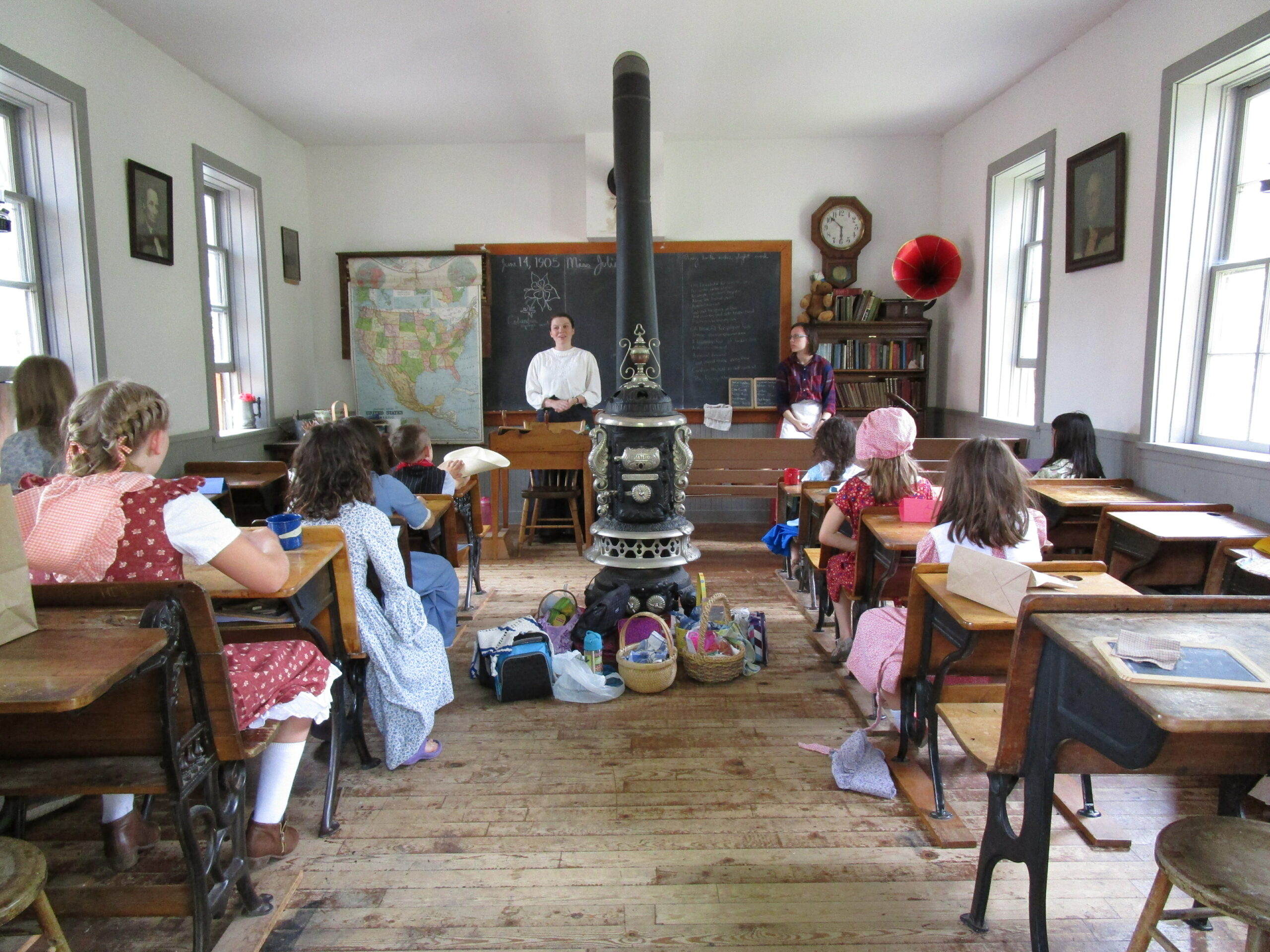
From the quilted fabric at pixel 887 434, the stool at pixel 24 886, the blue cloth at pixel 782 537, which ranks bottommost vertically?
the blue cloth at pixel 782 537

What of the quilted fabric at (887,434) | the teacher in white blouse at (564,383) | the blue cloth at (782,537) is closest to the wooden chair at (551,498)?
the teacher in white blouse at (564,383)

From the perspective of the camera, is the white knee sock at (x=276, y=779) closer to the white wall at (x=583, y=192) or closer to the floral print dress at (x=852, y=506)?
the floral print dress at (x=852, y=506)

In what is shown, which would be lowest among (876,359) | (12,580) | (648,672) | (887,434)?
(648,672)

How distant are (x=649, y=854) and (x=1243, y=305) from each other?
366 centimetres

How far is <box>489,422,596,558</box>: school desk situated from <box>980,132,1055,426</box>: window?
303cm

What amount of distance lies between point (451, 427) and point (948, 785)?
16.7 ft

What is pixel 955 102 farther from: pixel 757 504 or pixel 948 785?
pixel 948 785

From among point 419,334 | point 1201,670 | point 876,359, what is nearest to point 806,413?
point 876,359

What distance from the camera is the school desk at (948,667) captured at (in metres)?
2.01

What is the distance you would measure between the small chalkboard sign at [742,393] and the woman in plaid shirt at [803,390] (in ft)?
1.51

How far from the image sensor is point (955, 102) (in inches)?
220

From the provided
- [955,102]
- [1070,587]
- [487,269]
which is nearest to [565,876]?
[1070,587]

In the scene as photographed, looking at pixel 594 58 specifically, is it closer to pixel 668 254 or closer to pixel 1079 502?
pixel 668 254

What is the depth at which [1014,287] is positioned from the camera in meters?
5.50
